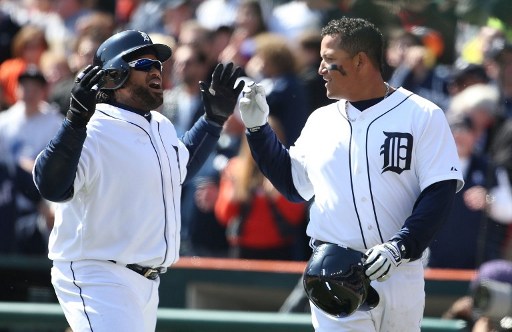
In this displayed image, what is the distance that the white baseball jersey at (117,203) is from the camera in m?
5.21

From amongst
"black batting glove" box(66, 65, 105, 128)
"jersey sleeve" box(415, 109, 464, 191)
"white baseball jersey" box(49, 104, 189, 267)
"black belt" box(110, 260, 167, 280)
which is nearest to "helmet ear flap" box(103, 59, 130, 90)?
"white baseball jersey" box(49, 104, 189, 267)

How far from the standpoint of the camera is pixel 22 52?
410 inches

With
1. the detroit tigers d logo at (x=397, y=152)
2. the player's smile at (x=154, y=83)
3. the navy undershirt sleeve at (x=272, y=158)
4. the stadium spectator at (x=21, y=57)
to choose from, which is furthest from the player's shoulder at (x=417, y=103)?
the stadium spectator at (x=21, y=57)

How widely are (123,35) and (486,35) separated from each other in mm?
2715

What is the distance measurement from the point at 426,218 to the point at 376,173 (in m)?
0.32

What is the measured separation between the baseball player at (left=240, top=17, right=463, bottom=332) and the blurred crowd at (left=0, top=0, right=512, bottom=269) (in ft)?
4.74

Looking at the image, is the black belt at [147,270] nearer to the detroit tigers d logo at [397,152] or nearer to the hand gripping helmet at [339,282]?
the hand gripping helmet at [339,282]

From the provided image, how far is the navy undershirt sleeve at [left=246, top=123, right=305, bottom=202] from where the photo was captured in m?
5.43

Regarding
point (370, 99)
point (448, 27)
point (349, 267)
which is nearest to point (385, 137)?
point (370, 99)

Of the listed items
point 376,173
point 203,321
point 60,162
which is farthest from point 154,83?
point 203,321

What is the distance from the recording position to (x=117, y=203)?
207 inches

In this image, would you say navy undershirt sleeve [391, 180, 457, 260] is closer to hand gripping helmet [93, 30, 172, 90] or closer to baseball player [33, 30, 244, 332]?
baseball player [33, 30, 244, 332]

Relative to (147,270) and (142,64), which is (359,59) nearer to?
(142,64)

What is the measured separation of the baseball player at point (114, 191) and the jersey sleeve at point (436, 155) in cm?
119
